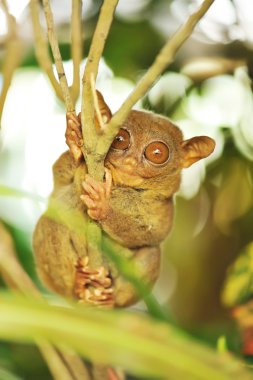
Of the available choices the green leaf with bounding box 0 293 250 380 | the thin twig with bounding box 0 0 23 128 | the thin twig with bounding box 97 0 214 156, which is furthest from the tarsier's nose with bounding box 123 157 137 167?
the green leaf with bounding box 0 293 250 380

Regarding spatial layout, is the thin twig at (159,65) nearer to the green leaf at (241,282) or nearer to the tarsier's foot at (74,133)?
the tarsier's foot at (74,133)

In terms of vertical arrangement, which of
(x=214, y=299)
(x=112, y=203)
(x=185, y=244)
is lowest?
(x=214, y=299)

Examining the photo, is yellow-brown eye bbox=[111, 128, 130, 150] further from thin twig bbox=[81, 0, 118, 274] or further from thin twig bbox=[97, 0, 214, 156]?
thin twig bbox=[97, 0, 214, 156]

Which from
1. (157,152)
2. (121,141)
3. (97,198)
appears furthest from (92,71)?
(157,152)

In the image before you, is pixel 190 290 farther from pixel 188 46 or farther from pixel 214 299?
pixel 188 46

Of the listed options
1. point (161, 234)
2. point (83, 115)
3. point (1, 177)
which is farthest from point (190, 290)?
point (83, 115)

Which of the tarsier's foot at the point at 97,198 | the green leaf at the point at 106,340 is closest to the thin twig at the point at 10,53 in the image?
the tarsier's foot at the point at 97,198

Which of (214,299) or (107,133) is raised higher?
(107,133)
